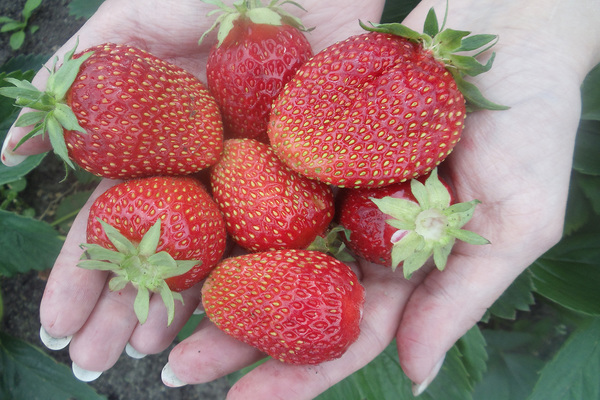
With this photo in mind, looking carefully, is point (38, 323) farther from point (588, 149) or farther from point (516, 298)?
point (588, 149)

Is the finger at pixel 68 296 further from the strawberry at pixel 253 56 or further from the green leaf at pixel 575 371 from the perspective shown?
the green leaf at pixel 575 371

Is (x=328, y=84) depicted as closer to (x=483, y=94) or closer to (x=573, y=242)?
(x=483, y=94)

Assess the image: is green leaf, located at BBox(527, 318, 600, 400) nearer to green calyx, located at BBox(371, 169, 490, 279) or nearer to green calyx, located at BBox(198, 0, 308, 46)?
green calyx, located at BBox(371, 169, 490, 279)

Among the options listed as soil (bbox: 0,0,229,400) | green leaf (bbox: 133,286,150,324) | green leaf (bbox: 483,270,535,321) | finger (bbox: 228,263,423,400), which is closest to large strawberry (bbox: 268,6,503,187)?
finger (bbox: 228,263,423,400)

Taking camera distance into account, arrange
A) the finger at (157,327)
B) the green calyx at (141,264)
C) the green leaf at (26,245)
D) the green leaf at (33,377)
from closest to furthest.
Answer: the green calyx at (141,264)
the finger at (157,327)
the green leaf at (26,245)
the green leaf at (33,377)

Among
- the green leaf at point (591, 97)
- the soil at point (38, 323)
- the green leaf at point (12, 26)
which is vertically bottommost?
the soil at point (38, 323)

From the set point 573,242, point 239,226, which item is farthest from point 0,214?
point 573,242

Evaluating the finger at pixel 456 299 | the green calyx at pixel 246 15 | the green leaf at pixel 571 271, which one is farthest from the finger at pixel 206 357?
the green leaf at pixel 571 271

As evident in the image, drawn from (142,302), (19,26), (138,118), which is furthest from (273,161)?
(19,26)
